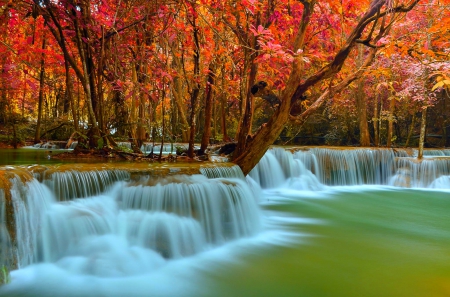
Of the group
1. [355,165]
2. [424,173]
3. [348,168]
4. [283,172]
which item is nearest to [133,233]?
[283,172]

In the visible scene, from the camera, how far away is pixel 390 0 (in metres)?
5.38

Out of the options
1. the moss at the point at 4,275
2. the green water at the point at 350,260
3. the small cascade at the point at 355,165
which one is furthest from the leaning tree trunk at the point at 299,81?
the small cascade at the point at 355,165

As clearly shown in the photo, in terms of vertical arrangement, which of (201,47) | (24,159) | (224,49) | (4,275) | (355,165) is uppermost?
(201,47)

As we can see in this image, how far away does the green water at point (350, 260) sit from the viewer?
3.95 metres

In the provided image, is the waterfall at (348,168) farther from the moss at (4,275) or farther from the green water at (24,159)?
the moss at (4,275)

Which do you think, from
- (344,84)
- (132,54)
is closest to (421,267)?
(344,84)

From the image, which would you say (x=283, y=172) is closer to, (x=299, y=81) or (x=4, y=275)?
(x=299, y=81)

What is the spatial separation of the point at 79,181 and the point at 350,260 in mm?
4174

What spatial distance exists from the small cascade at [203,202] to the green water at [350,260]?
Result: 771 mm

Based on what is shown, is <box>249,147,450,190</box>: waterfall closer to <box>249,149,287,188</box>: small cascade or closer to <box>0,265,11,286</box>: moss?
<box>249,149,287,188</box>: small cascade

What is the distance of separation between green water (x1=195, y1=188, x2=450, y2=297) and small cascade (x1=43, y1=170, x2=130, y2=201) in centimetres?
219

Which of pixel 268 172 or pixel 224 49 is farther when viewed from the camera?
pixel 268 172

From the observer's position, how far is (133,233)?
189 inches

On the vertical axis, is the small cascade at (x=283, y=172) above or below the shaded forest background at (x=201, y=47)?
below
